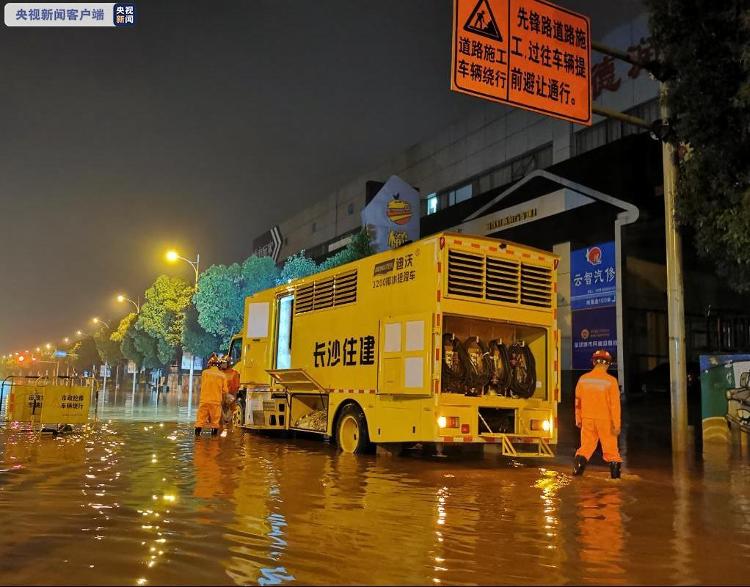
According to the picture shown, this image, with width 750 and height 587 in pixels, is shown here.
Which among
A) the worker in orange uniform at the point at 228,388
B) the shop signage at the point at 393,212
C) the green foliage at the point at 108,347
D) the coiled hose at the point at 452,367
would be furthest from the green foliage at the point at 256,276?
the green foliage at the point at 108,347

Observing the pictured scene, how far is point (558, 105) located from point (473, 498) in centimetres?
713

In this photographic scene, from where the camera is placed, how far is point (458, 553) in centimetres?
492

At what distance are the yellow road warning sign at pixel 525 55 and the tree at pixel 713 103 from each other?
4.41 ft

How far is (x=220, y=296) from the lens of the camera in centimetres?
3853

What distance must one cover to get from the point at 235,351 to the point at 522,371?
28.1 ft

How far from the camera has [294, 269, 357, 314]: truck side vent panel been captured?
40.1ft

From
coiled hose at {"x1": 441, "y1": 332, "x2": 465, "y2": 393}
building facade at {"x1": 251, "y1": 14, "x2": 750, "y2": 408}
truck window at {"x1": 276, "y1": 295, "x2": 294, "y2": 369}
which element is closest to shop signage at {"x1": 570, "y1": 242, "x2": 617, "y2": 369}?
building facade at {"x1": 251, "y1": 14, "x2": 750, "y2": 408}

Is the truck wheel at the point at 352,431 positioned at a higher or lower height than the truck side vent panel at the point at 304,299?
lower

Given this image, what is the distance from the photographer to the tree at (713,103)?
1008cm

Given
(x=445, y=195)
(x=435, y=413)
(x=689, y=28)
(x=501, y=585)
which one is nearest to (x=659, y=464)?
(x=435, y=413)

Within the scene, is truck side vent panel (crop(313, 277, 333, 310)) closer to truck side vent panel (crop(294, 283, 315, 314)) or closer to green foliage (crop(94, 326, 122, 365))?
truck side vent panel (crop(294, 283, 315, 314))

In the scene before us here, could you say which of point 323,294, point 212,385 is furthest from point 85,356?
point 323,294

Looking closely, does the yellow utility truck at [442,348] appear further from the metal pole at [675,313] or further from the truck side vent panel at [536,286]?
the metal pole at [675,313]

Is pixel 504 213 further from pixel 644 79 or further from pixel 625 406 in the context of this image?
pixel 625 406
